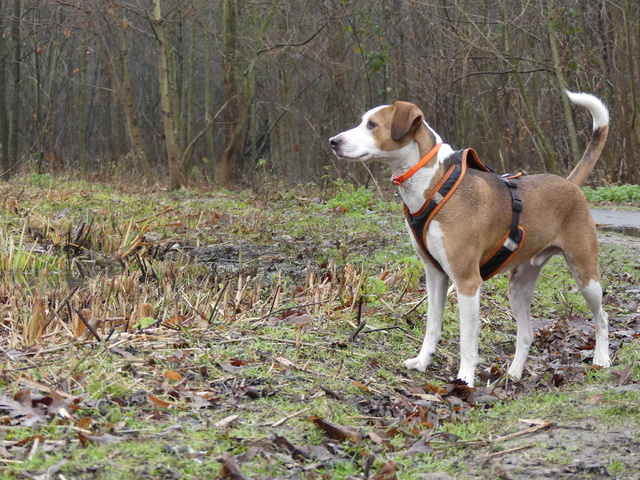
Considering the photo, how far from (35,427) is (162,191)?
589 inches

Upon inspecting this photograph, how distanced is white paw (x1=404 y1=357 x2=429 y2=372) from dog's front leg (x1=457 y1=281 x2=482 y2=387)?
1.00ft

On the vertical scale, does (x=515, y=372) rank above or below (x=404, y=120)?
below

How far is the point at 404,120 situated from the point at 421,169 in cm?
32

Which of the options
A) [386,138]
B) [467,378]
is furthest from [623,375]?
[386,138]

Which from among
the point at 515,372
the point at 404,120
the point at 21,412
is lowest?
the point at 515,372

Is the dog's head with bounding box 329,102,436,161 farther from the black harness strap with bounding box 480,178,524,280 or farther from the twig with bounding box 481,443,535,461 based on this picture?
the twig with bounding box 481,443,535,461

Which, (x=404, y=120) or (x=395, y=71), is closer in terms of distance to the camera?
(x=404, y=120)

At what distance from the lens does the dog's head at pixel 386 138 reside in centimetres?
481

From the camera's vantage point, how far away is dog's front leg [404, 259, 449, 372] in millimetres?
5062

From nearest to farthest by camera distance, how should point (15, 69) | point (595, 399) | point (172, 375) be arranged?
point (172, 375)
point (595, 399)
point (15, 69)

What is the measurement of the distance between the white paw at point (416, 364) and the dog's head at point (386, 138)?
4.39 ft

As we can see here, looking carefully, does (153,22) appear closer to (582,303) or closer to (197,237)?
(197,237)

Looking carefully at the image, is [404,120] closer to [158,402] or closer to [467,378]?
[467,378]

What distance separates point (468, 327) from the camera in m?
4.79
